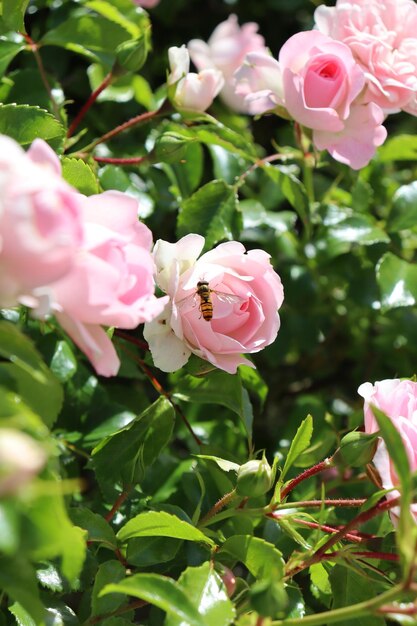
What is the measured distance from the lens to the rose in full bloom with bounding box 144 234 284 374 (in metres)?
0.85

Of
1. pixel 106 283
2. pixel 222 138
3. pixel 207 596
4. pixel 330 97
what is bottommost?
pixel 207 596

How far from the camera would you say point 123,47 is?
43.0 inches

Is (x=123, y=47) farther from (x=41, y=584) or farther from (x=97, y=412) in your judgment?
(x=41, y=584)

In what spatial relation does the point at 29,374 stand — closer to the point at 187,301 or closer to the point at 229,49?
the point at 187,301

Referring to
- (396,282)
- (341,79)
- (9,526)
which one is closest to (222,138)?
(341,79)

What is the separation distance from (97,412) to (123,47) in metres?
0.49

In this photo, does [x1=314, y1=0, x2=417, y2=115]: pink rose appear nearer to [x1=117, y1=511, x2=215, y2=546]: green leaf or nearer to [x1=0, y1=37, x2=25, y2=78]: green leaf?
[x1=0, y1=37, x2=25, y2=78]: green leaf

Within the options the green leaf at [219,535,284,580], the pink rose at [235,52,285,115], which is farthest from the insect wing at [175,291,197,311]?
the pink rose at [235,52,285,115]

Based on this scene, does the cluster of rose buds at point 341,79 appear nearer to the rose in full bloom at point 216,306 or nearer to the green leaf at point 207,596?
the rose in full bloom at point 216,306

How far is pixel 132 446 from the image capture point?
0.91 m

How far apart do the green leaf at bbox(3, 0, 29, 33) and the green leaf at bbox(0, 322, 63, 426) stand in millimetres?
540

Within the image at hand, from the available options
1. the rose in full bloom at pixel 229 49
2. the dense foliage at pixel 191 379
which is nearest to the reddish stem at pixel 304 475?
the dense foliage at pixel 191 379

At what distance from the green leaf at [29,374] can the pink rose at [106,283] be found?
4cm

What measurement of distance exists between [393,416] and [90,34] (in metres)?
0.72
